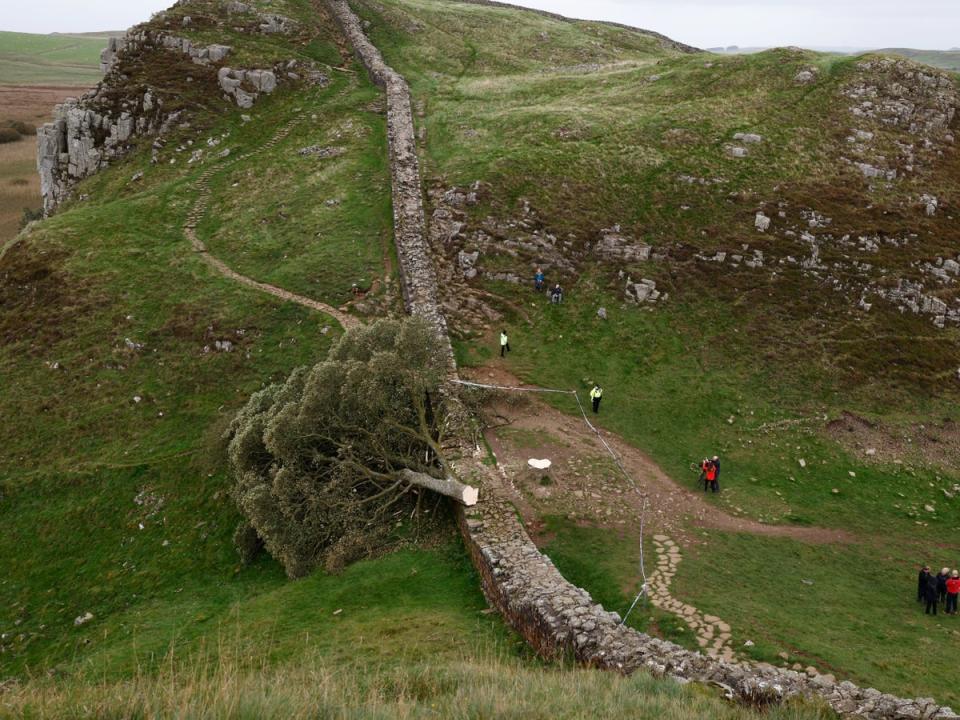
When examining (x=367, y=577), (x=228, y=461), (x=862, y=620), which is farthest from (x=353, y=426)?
(x=862, y=620)

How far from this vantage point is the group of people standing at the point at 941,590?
20.5 meters

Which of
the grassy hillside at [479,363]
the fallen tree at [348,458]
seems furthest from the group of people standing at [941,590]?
the fallen tree at [348,458]

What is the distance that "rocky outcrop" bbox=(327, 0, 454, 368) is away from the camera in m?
37.2

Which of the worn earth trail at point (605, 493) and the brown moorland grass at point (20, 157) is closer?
the worn earth trail at point (605, 493)

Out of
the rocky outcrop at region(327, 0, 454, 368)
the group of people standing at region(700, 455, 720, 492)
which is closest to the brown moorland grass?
the rocky outcrop at region(327, 0, 454, 368)

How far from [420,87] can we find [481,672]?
200 feet

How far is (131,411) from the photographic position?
34.3 metres

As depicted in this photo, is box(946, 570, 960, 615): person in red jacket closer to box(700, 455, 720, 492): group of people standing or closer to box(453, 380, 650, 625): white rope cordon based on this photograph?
box(700, 455, 720, 492): group of people standing

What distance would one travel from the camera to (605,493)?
2573 cm

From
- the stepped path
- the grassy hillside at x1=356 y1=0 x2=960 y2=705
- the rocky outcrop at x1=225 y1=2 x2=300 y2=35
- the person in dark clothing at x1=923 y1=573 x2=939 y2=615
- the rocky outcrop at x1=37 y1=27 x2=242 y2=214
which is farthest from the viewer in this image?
the rocky outcrop at x1=225 y1=2 x2=300 y2=35

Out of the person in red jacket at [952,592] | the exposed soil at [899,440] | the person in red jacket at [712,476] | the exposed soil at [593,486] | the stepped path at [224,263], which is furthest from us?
the stepped path at [224,263]

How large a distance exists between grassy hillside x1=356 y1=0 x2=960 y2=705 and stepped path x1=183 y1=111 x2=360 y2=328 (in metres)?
7.65

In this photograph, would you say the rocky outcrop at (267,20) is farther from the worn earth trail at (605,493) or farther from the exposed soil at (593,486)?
the worn earth trail at (605,493)

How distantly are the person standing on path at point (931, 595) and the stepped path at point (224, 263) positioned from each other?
2844 centimetres
